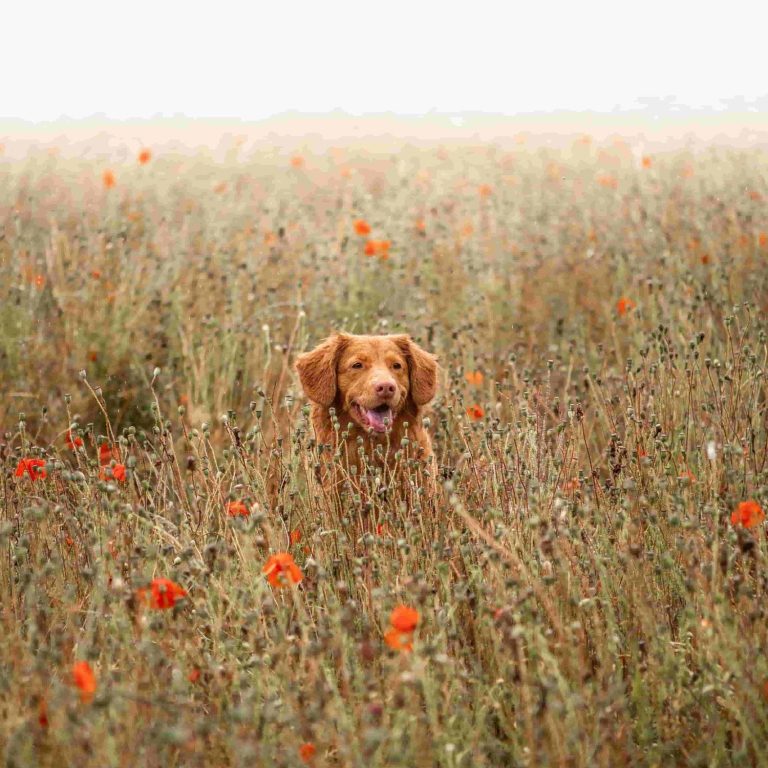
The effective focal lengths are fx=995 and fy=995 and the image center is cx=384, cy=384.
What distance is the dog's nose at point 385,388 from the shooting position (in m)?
4.46

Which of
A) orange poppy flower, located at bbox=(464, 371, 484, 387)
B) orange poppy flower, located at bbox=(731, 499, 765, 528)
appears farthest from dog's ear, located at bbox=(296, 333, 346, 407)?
orange poppy flower, located at bbox=(731, 499, 765, 528)

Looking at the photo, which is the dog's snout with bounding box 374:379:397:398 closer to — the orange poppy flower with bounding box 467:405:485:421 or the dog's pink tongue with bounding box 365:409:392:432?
the dog's pink tongue with bounding box 365:409:392:432

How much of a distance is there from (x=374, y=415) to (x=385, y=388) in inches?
9.4

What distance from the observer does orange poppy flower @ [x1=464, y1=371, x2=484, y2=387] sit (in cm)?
529

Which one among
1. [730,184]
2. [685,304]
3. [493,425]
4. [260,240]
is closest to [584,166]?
[730,184]

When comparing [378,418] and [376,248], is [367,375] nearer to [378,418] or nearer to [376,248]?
[378,418]

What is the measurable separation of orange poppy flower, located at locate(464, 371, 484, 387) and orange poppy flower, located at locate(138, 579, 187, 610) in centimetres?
290

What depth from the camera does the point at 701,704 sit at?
2.56 meters

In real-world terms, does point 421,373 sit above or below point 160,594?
above

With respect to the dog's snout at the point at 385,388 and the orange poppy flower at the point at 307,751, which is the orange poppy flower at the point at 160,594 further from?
the dog's snout at the point at 385,388

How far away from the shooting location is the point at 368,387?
180 inches

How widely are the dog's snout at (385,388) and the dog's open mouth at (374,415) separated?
0.46 ft

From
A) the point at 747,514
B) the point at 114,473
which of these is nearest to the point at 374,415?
the point at 114,473

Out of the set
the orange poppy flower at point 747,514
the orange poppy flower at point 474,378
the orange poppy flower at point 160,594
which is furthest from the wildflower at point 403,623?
the orange poppy flower at point 474,378
